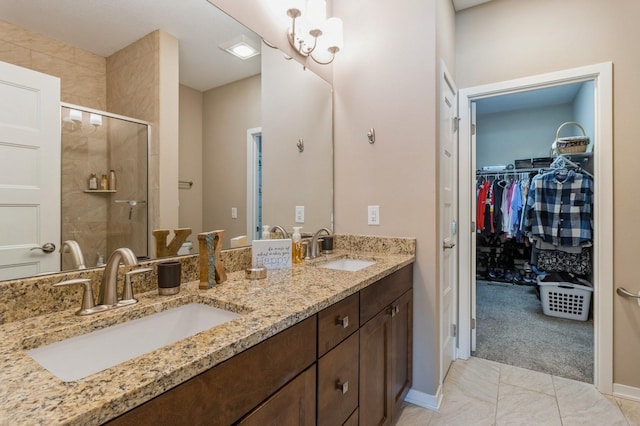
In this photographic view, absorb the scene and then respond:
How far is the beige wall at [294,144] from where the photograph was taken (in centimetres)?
175

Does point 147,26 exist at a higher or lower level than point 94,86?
higher

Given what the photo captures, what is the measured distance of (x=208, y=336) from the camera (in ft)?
2.40

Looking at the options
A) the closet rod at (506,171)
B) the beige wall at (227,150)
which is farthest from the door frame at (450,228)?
the closet rod at (506,171)

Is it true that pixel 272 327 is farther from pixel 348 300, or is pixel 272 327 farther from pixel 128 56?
pixel 128 56

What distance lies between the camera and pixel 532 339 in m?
2.77

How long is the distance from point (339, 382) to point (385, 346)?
1.51 ft

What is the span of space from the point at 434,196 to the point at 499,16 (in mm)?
1579

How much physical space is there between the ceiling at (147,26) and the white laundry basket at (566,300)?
140 inches

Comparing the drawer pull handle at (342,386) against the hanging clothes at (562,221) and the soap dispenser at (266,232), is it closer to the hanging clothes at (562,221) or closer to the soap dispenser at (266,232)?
the soap dispenser at (266,232)

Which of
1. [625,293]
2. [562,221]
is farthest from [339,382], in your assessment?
[562,221]

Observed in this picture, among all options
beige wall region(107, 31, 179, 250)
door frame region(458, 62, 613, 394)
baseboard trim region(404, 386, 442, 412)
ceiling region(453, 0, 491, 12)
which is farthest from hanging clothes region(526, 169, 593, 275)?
beige wall region(107, 31, 179, 250)

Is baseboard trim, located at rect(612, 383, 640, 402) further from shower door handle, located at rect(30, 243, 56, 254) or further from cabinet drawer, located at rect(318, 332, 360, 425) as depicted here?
shower door handle, located at rect(30, 243, 56, 254)

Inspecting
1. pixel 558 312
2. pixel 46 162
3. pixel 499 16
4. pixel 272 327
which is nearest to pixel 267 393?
pixel 272 327

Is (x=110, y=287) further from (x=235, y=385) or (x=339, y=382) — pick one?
(x=339, y=382)
